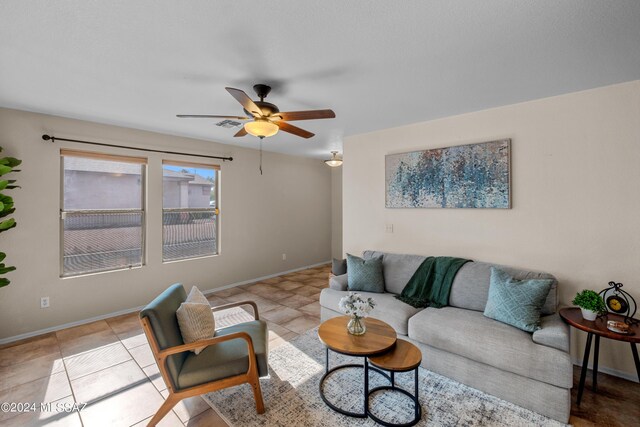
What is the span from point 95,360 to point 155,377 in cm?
79

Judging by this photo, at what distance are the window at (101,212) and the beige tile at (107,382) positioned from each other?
172cm

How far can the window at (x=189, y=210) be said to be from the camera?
4.41 m

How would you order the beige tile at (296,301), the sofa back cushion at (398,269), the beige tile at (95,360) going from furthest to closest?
the beige tile at (296,301) < the sofa back cushion at (398,269) < the beige tile at (95,360)

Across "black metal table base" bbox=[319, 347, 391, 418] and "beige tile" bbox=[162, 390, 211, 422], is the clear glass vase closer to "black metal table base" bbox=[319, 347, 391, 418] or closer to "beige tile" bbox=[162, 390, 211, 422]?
"black metal table base" bbox=[319, 347, 391, 418]

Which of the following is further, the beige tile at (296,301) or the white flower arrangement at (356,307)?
the beige tile at (296,301)

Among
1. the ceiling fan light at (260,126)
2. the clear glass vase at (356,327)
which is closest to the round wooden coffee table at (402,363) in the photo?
the clear glass vase at (356,327)

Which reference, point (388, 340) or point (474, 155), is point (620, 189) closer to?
point (474, 155)

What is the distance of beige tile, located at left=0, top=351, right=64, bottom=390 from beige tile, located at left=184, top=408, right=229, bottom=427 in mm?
1606

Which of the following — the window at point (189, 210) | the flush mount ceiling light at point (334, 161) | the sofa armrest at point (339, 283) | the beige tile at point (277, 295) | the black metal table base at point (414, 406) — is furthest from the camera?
the flush mount ceiling light at point (334, 161)

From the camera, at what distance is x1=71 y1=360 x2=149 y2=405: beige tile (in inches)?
88.7

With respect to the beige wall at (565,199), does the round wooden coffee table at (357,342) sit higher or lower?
lower

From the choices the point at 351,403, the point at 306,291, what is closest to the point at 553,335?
the point at 351,403

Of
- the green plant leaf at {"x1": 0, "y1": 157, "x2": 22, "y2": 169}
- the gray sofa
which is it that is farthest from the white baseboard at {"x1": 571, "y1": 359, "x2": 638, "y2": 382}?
the green plant leaf at {"x1": 0, "y1": 157, "x2": 22, "y2": 169}

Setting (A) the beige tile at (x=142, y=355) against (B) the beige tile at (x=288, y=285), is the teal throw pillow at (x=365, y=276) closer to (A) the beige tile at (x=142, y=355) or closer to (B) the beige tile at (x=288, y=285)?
(B) the beige tile at (x=288, y=285)
